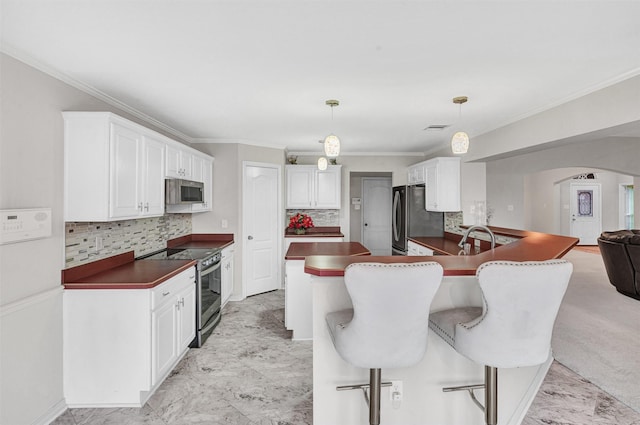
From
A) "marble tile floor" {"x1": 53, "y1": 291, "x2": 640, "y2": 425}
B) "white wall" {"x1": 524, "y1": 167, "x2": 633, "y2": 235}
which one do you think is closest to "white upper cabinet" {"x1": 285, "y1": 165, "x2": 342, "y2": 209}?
"marble tile floor" {"x1": 53, "y1": 291, "x2": 640, "y2": 425}

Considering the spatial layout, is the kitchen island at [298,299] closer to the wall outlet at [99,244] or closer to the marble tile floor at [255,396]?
the marble tile floor at [255,396]

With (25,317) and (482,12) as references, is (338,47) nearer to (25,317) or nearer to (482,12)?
(482,12)

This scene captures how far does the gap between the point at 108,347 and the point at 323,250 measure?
216 centimetres

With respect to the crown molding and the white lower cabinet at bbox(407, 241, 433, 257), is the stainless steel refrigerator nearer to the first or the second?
the white lower cabinet at bbox(407, 241, 433, 257)

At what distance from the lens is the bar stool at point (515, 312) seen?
1.57 metres

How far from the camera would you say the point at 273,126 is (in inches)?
164

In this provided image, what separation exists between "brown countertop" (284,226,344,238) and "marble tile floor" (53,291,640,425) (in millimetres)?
2295

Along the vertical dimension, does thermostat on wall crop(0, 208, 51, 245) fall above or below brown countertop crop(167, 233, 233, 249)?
above

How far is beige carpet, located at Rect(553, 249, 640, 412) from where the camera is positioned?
267 centimetres

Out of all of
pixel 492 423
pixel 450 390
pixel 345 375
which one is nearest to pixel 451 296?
pixel 450 390

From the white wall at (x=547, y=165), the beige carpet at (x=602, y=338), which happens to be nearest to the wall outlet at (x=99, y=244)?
the beige carpet at (x=602, y=338)

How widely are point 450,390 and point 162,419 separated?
6.23ft

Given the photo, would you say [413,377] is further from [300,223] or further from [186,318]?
[300,223]

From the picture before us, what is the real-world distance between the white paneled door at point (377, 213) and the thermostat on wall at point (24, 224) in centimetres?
642
